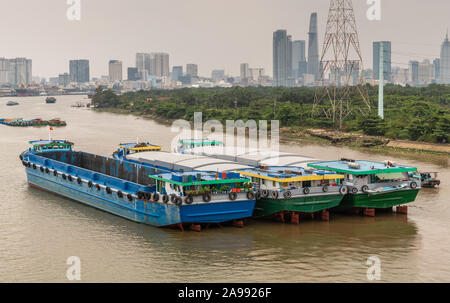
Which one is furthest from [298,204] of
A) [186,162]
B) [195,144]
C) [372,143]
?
[372,143]

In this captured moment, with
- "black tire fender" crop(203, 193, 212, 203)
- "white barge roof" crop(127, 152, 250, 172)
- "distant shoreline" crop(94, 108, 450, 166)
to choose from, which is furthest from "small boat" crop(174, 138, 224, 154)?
"distant shoreline" crop(94, 108, 450, 166)

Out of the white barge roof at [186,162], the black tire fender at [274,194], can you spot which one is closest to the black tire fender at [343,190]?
the black tire fender at [274,194]

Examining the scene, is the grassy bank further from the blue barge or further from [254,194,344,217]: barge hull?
the blue barge

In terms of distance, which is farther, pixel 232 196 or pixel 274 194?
pixel 274 194

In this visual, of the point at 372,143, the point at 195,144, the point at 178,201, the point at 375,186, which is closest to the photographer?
the point at 178,201

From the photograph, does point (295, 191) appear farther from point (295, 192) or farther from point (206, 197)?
point (206, 197)
